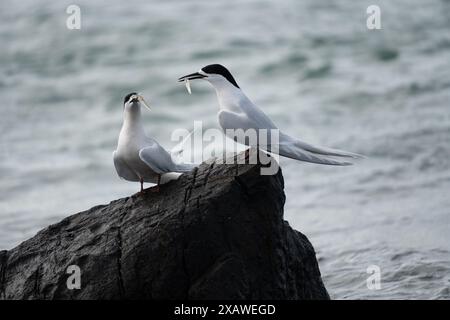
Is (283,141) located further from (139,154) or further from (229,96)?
(139,154)

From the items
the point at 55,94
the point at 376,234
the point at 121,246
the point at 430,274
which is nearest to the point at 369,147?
the point at 376,234

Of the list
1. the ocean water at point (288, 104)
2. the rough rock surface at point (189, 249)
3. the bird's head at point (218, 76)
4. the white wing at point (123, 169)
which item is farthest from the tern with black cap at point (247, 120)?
the ocean water at point (288, 104)

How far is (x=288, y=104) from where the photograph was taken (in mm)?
16359

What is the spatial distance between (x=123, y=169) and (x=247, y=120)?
1.00m

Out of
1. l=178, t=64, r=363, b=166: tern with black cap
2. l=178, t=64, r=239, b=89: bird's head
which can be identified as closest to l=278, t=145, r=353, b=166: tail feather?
l=178, t=64, r=363, b=166: tern with black cap

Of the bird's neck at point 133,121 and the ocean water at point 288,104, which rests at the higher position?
the ocean water at point 288,104

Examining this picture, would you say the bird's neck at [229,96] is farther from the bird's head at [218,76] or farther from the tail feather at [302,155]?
the tail feather at [302,155]

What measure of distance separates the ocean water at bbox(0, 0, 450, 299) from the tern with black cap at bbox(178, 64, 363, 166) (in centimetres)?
247

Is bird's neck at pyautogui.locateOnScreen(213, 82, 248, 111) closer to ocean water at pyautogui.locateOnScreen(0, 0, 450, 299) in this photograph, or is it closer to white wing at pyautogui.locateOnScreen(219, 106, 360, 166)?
white wing at pyautogui.locateOnScreen(219, 106, 360, 166)

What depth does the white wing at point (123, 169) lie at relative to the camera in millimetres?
6664

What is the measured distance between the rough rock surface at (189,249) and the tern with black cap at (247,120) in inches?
9.5

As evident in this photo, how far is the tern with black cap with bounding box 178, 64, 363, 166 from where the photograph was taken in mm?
6395
